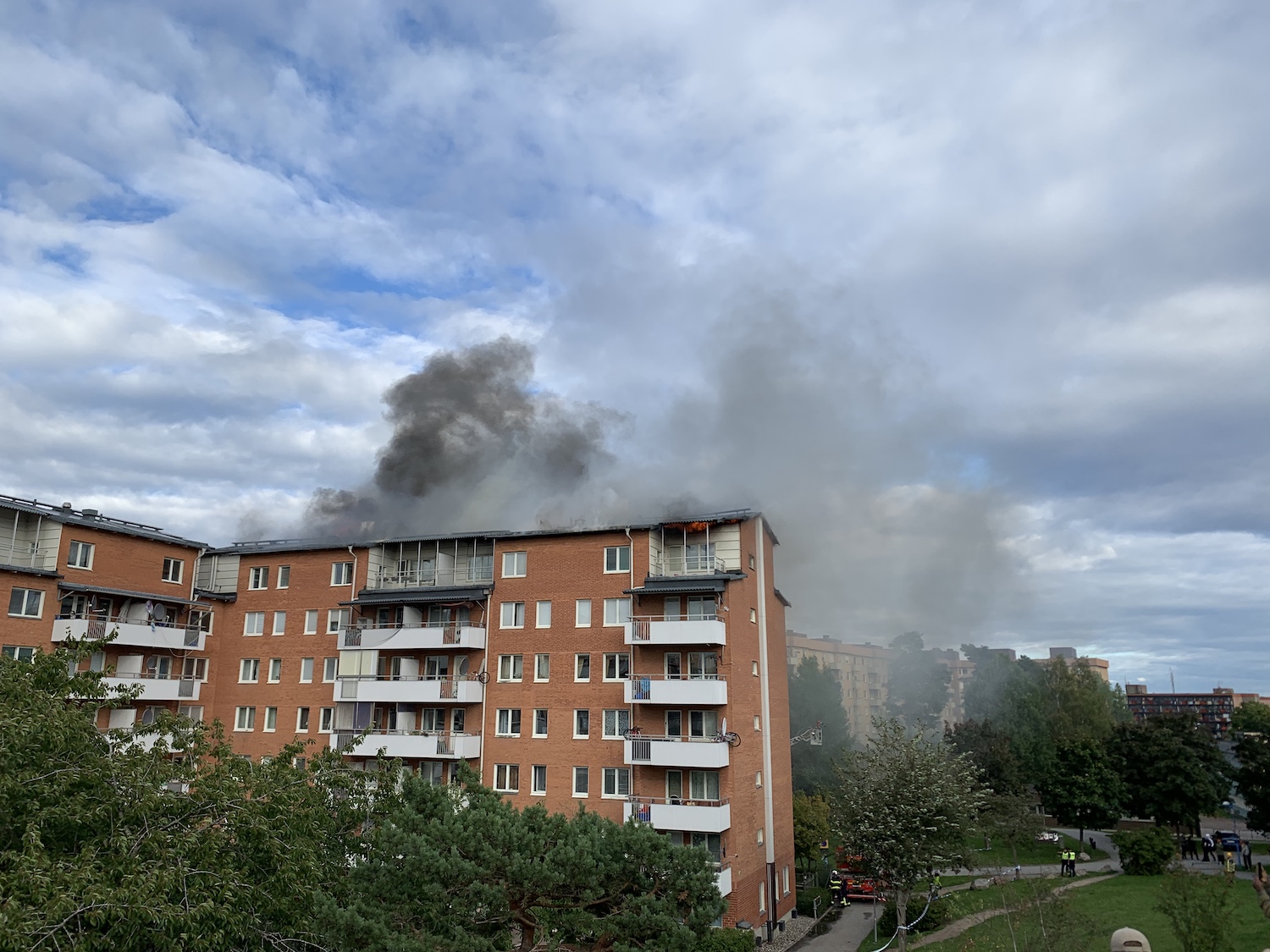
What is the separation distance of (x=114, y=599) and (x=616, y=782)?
28567mm

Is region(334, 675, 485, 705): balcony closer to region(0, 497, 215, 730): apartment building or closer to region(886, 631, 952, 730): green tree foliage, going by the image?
region(0, 497, 215, 730): apartment building

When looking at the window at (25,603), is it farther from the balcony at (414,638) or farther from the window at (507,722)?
the window at (507,722)

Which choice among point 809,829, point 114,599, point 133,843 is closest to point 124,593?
point 114,599

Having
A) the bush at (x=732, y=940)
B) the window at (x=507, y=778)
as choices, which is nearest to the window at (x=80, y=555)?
the window at (x=507, y=778)

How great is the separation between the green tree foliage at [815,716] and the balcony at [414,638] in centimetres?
3774

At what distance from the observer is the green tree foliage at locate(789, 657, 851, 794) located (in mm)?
70062

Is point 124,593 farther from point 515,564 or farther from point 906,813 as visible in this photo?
point 906,813

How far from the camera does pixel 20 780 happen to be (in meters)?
15.4

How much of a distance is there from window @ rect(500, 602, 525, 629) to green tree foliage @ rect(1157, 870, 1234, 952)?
2876 cm

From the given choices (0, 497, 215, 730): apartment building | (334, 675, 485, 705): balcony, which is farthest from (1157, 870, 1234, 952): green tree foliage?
(0, 497, 215, 730): apartment building

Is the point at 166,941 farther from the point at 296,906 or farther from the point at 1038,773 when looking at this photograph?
the point at 1038,773

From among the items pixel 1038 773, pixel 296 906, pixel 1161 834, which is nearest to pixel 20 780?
pixel 296 906

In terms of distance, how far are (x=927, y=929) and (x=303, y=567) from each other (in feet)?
129

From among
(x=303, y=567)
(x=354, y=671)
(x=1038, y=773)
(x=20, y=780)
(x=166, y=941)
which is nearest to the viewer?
(x=166, y=941)
